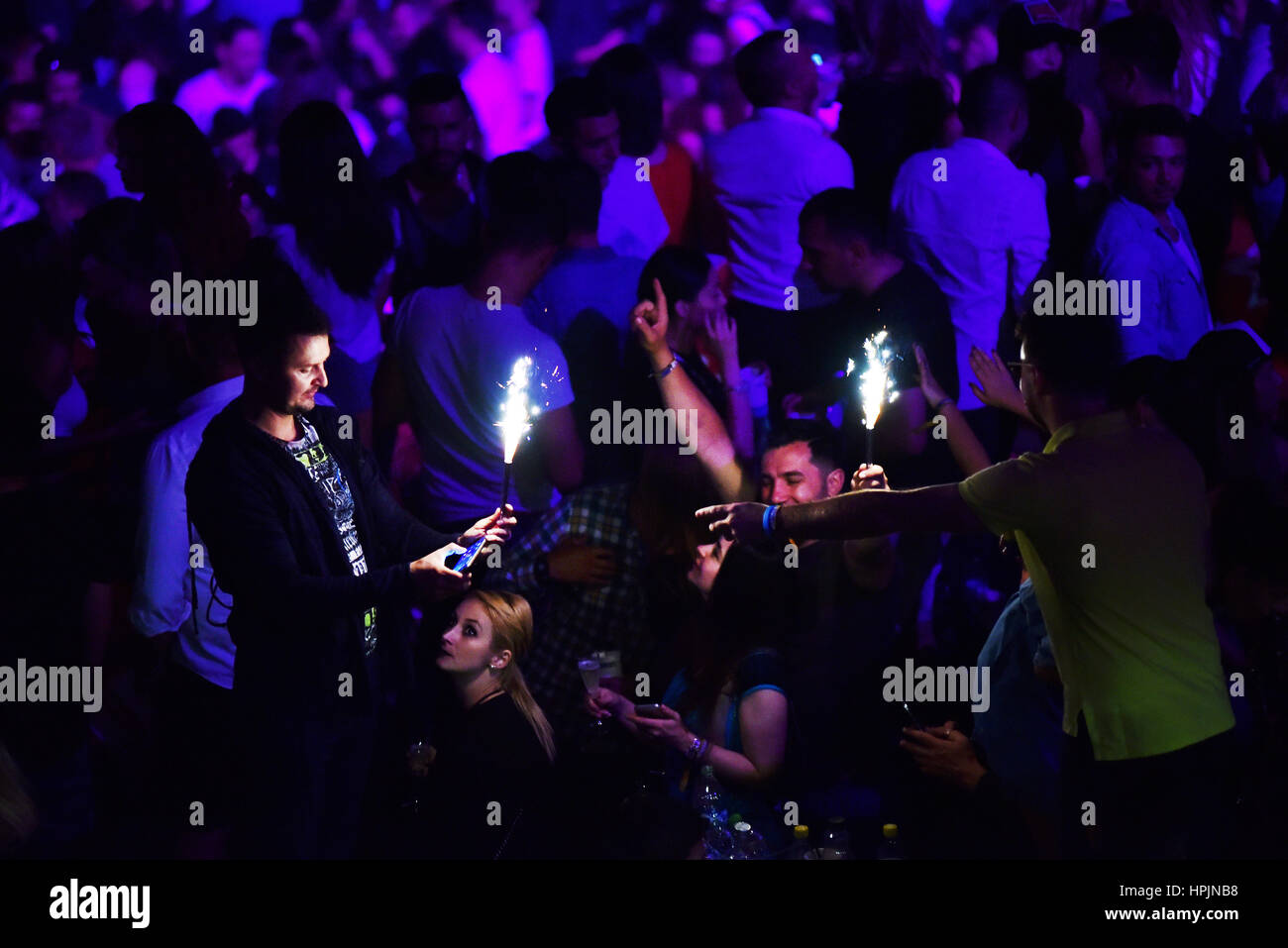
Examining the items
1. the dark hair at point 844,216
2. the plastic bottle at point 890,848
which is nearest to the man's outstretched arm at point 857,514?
the dark hair at point 844,216

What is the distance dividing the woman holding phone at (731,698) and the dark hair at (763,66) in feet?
4.82

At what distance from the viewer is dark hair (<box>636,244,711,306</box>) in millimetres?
4723

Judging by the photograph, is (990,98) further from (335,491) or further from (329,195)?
(335,491)

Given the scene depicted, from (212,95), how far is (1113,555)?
3.17 metres

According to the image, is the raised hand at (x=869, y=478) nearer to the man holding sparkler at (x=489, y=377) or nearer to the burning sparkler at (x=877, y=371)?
the burning sparkler at (x=877, y=371)

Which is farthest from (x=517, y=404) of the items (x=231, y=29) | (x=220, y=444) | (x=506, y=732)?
(x=231, y=29)

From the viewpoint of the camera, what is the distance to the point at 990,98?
4758 mm

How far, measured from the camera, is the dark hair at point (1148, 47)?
15.7 feet

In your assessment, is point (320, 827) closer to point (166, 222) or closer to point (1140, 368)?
point (166, 222)

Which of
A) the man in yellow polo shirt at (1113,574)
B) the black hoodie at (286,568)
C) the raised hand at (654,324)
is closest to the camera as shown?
the man in yellow polo shirt at (1113,574)

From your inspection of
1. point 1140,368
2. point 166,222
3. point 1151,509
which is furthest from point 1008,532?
point 166,222

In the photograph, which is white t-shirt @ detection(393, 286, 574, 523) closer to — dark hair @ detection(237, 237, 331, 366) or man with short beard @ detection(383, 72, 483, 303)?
man with short beard @ detection(383, 72, 483, 303)

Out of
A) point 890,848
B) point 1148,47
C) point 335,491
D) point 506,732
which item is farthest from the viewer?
point 1148,47

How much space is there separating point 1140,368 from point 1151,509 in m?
0.61
